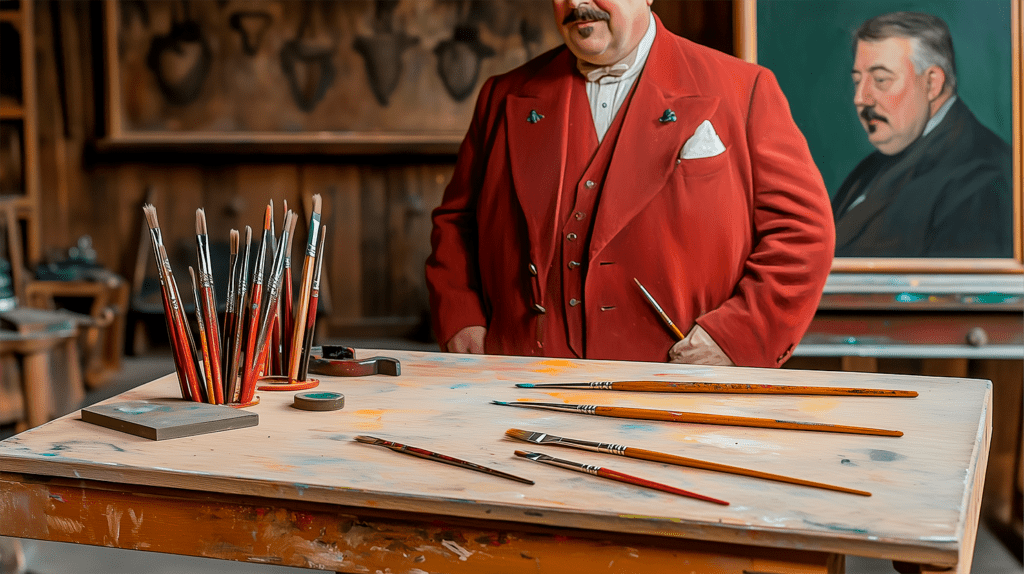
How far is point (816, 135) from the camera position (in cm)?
289

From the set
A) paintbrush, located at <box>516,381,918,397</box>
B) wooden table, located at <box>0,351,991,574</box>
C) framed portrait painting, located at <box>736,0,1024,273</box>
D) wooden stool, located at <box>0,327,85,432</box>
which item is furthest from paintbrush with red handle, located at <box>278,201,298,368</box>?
wooden stool, located at <box>0,327,85,432</box>

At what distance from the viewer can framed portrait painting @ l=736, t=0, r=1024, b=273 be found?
2.80 m

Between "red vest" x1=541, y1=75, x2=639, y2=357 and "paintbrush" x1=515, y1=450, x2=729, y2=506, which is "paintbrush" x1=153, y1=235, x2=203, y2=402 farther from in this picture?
"red vest" x1=541, y1=75, x2=639, y2=357

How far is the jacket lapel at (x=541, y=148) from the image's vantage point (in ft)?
7.31

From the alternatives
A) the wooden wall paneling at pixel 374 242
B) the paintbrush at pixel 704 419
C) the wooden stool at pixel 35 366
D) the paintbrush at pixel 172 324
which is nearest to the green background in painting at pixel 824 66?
the paintbrush at pixel 704 419

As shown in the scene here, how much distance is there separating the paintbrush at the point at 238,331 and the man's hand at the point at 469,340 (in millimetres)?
927

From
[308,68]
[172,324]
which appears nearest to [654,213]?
[172,324]

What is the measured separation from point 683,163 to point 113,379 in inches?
128

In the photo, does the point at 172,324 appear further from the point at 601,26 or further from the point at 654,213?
the point at 601,26

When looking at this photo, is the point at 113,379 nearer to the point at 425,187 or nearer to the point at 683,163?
the point at 425,187

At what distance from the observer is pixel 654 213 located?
2.19m

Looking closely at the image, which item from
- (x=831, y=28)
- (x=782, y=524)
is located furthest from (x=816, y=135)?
(x=782, y=524)

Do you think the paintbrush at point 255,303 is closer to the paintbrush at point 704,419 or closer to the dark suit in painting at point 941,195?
the paintbrush at point 704,419

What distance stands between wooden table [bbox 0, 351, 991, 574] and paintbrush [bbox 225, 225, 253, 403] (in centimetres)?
6
